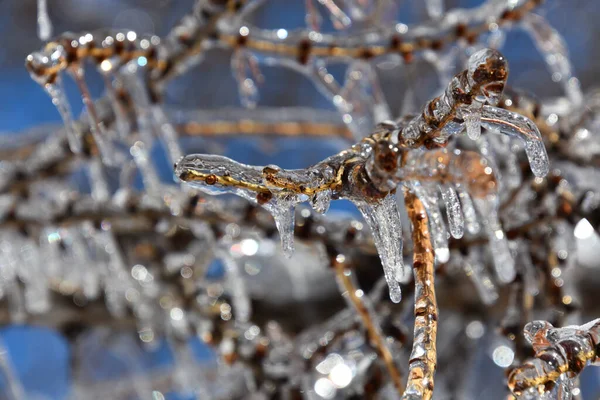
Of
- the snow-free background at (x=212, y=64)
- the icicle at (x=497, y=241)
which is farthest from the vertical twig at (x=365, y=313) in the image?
the snow-free background at (x=212, y=64)

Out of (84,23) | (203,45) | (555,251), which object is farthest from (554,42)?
(84,23)

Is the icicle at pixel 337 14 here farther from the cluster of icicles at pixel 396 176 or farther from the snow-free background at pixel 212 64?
the snow-free background at pixel 212 64

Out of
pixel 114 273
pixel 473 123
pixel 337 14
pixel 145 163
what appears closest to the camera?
pixel 473 123

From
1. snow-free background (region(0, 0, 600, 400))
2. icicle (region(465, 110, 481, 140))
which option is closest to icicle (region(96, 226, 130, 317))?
icicle (region(465, 110, 481, 140))

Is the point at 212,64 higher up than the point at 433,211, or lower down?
higher up

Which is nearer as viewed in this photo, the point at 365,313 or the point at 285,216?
the point at 285,216

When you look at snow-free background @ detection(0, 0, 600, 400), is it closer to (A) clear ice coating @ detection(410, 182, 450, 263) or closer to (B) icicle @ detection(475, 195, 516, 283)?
(B) icicle @ detection(475, 195, 516, 283)

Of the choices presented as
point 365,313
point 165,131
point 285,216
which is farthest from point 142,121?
point 285,216

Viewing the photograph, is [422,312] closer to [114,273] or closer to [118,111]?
[118,111]
